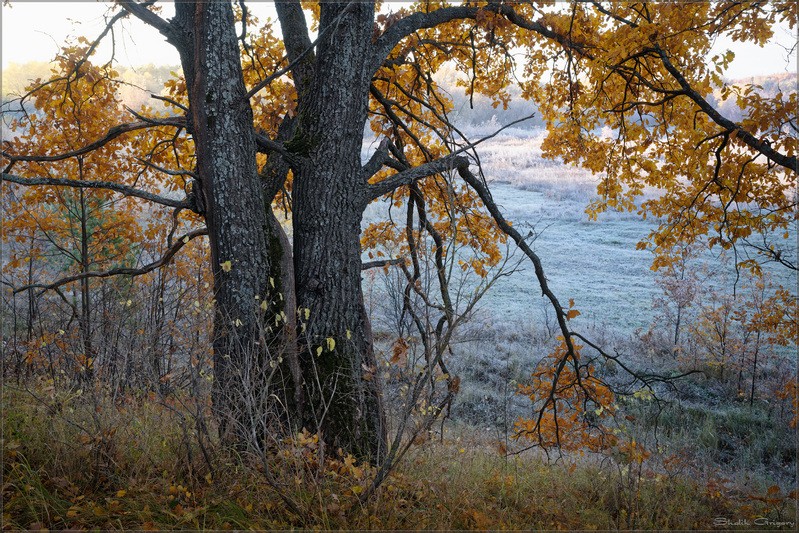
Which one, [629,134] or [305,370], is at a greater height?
[629,134]

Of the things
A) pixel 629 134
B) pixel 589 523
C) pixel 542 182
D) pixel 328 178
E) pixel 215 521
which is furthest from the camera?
pixel 542 182

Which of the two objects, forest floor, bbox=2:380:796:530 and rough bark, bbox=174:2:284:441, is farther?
rough bark, bbox=174:2:284:441

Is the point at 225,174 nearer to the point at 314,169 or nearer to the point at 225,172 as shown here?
the point at 225,172

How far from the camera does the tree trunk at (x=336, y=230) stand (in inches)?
158

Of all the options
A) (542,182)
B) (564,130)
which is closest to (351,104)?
(564,130)

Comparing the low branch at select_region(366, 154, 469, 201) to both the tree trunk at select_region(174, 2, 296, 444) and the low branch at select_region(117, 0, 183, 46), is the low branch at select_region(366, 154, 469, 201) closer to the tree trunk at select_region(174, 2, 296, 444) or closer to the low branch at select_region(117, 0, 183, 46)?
the tree trunk at select_region(174, 2, 296, 444)

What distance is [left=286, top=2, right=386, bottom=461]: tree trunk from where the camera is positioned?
158 inches

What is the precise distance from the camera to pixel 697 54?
555 centimetres

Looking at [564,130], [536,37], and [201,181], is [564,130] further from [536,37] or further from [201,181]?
[201,181]

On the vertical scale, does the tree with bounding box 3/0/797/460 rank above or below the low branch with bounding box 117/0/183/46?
below

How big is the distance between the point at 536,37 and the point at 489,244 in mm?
2733

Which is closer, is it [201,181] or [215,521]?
[215,521]

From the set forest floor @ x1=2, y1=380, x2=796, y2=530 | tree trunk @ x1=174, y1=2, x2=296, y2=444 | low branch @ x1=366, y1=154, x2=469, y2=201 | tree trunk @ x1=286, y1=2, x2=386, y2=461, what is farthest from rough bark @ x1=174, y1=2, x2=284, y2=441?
low branch @ x1=366, y1=154, x2=469, y2=201

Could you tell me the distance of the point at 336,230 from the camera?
421 cm
